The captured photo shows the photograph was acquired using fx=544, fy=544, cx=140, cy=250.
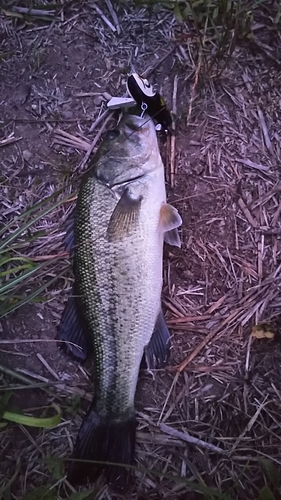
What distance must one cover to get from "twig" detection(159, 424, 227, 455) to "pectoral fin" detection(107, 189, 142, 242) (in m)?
0.98

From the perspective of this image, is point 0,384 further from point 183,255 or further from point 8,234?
point 183,255

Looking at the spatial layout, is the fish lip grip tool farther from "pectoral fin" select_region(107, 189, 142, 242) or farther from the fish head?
"pectoral fin" select_region(107, 189, 142, 242)

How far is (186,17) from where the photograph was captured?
3002 mm

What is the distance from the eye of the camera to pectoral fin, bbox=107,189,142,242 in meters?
2.62

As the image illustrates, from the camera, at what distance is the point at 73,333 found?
9.14 feet

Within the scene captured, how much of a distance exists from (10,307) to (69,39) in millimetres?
1585

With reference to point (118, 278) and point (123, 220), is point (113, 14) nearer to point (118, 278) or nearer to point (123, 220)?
point (123, 220)

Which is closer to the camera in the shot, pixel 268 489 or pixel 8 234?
pixel 268 489

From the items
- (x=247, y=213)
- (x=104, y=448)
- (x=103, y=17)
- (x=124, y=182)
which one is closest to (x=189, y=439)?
(x=104, y=448)

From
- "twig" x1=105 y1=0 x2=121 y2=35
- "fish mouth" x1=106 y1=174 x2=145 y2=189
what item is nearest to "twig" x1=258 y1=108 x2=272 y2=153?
"fish mouth" x1=106 y1=174 x2=145 y2=189

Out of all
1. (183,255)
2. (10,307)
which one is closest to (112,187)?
(183,255)

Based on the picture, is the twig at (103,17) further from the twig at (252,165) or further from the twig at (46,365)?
the twig at (46,365)

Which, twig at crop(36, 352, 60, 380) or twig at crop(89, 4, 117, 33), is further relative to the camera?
twig at crop(89, 4, 117, 33)

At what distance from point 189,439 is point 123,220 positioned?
44.3 inches
